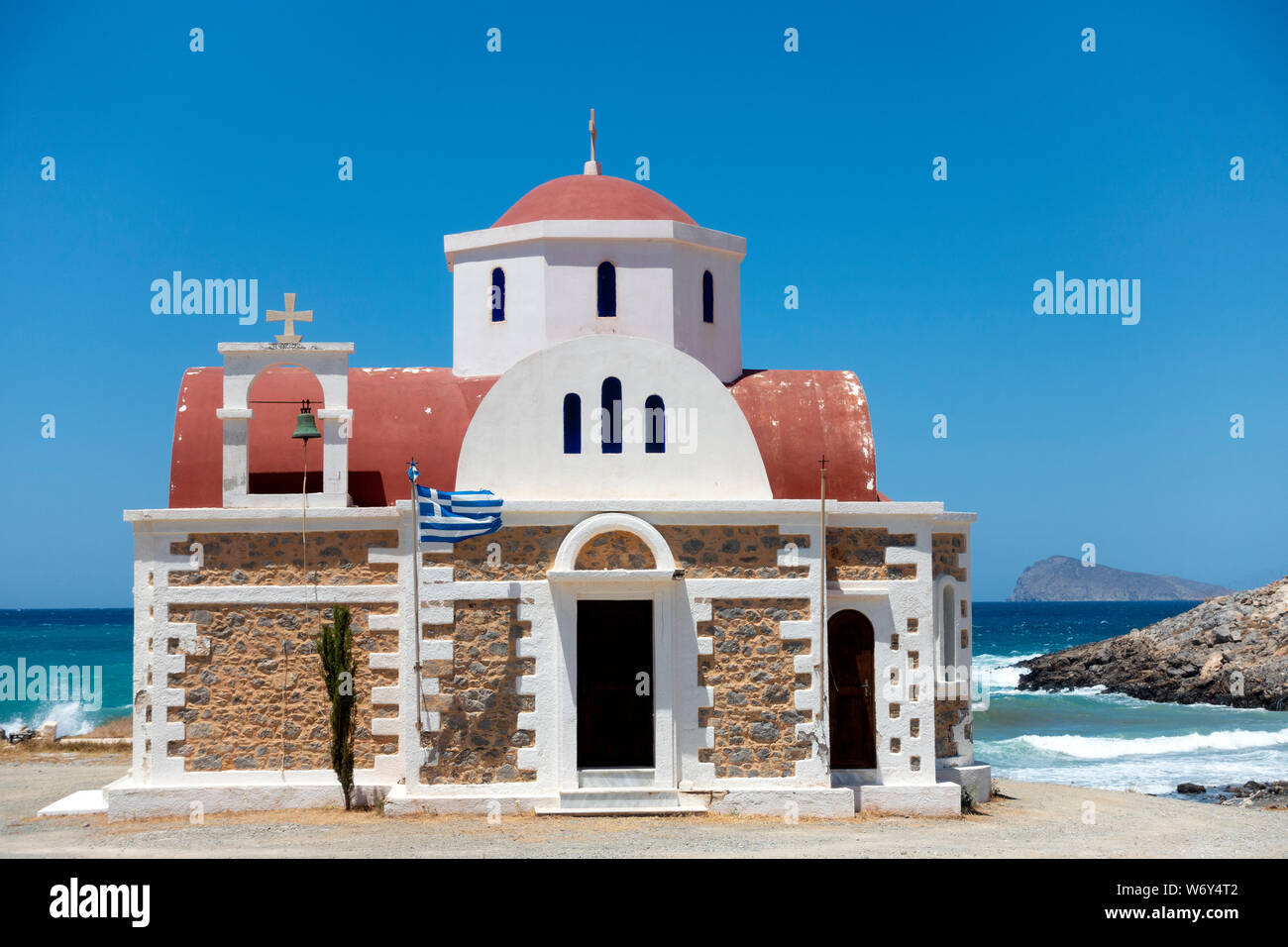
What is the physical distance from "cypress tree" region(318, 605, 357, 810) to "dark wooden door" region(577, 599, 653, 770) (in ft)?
9.94

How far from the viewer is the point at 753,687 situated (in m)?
17.6

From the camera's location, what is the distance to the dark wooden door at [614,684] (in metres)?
17.6

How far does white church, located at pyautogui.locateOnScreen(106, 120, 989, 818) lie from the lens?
683 inches

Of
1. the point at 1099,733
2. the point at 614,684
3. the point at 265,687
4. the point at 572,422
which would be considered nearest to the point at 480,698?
the point at 614,684

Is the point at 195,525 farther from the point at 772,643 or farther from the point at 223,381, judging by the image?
the point at 772,643

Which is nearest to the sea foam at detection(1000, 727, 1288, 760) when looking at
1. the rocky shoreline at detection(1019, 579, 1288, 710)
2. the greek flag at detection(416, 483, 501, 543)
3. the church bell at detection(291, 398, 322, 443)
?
the rocky shoreline at detection(1019, 579, 1288, 710)

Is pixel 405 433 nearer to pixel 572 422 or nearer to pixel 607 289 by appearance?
pixel 572 422

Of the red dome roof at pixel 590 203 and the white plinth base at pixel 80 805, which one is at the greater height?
the red dome roof at pixel 590 203

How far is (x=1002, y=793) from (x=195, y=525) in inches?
557

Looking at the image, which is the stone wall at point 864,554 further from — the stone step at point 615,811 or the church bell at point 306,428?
the church bell at point 306,428

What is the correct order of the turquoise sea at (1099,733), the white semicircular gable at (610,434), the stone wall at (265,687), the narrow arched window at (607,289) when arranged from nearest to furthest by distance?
1. the stone wall at (265,687)
2. the white semicircular gable at (610,434)
3. the narrow arched window at (607,289)
4. the turquoise sea at (1099,733)

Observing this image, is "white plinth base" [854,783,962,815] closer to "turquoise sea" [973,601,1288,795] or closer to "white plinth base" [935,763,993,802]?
"white plinth base" [935,763,993,802]

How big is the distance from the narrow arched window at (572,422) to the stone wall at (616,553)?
4.64 ft

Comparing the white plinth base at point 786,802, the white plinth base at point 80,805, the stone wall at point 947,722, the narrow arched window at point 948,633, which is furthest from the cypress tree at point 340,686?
the narrow arched window at point 948,633
